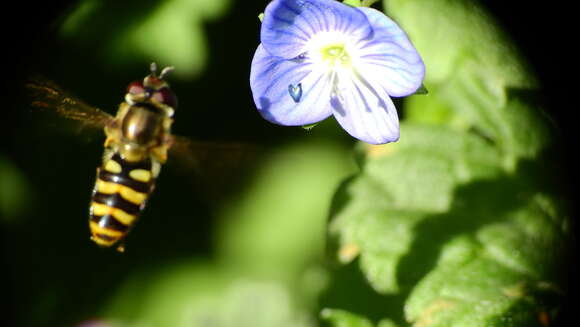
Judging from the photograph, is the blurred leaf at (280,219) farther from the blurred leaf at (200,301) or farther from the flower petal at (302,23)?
the flower petal at (302,23)

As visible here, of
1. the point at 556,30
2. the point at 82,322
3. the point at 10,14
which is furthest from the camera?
the point at 82,322

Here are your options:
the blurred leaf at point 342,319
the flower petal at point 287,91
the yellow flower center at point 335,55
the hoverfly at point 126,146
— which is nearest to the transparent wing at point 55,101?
the hoverfly at point 126,146

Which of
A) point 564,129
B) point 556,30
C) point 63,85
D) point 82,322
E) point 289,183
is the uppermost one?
point 556,30

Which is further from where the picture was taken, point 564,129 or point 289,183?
point 289,183

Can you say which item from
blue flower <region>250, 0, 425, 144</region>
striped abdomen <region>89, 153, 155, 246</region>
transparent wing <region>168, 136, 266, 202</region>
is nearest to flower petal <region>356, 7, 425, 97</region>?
blue flower <region>250, 0, 425, 144</region>

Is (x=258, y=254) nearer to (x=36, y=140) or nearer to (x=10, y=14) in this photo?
(x=36, y=140)

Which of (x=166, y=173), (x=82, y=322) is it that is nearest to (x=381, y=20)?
(x=166, y=173)
